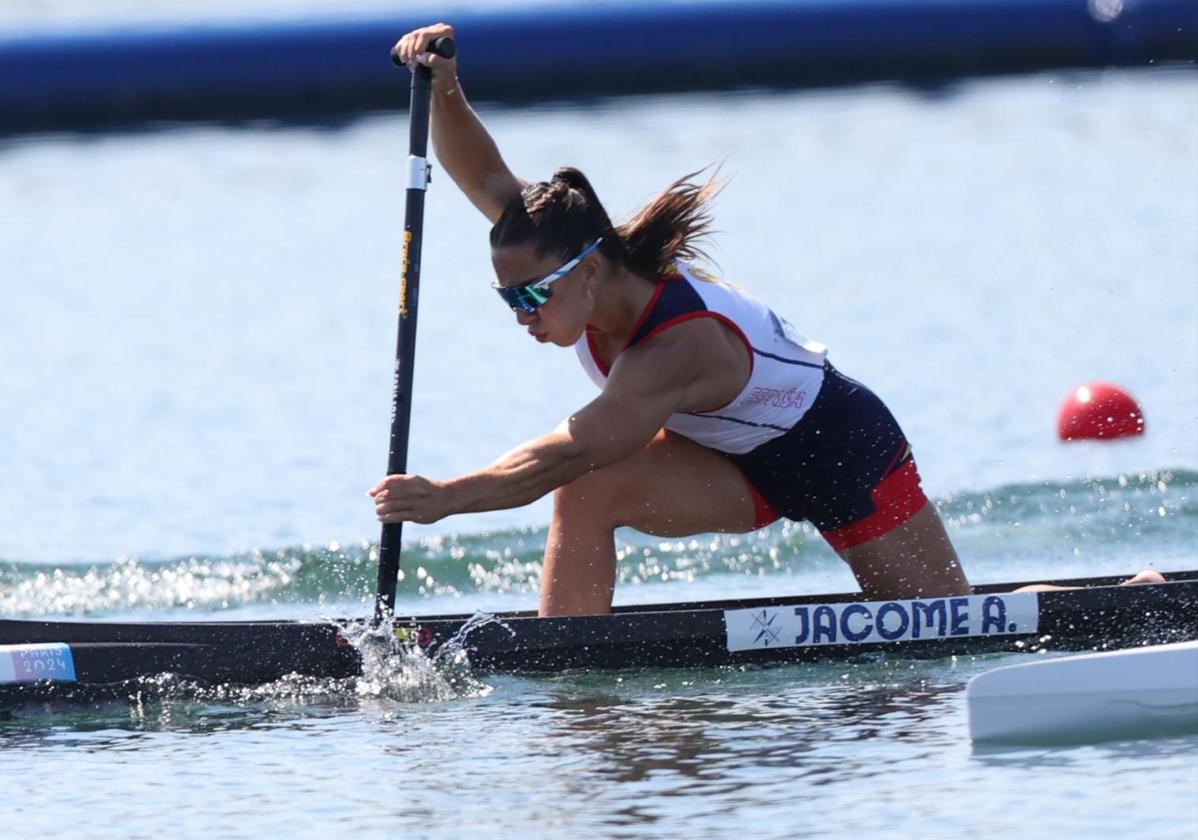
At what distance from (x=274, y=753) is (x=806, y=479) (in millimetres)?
1654

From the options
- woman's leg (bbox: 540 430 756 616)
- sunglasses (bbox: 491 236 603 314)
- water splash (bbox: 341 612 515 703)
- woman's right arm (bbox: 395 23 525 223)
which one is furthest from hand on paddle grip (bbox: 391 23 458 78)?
water splash (bbox: 341 612 515 703)

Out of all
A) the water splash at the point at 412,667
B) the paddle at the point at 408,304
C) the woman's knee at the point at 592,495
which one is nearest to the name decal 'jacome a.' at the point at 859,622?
the woman's knee at the point at 592,495

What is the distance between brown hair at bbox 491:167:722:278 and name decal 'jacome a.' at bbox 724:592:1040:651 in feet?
3.26

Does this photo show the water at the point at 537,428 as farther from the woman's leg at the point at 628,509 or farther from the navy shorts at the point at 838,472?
the navy shorts at the point at 838,472

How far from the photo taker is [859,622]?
19.3 ft

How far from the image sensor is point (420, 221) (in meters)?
6.01

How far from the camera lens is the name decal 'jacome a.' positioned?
588 centimetres

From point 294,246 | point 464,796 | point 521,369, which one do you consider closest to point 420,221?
point 464,796

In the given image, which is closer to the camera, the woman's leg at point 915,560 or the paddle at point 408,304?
the paddle at point 408,304

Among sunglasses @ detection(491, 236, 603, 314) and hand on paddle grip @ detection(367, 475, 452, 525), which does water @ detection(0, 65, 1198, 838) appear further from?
sunglasses @ detection(491, 236, 603, 314)

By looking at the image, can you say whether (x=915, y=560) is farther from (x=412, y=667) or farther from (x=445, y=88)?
(x=445, y=88)

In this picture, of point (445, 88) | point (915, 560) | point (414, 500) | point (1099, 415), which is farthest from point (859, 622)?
point (1099, 415)

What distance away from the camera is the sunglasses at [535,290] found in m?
5.44

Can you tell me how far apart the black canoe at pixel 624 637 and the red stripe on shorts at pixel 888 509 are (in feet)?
0.67
